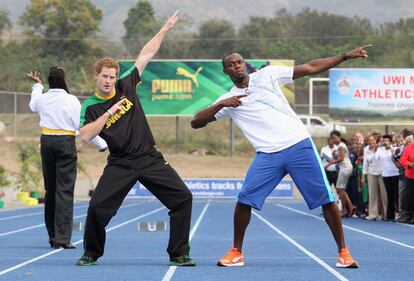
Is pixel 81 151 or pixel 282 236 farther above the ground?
pixel 282 236

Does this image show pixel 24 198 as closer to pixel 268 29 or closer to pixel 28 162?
pixel 28 162

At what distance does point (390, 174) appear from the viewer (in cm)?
2398

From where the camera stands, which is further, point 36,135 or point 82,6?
point 82,6

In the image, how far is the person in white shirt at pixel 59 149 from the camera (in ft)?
44.3

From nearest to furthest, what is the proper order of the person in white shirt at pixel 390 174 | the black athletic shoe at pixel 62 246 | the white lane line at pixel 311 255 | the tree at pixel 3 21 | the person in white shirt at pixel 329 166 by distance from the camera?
the white lane line at pixel 311 255 → the black athletic shoe at pixel 62 246 → the person in white shirt at pixel 390 174 → the person in white shirt at pixel 329 166 → the tree at pixel 3 21

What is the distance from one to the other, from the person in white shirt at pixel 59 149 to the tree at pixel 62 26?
69.8 m

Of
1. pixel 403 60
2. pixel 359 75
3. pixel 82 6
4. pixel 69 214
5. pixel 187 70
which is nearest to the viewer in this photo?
pixel 69 214

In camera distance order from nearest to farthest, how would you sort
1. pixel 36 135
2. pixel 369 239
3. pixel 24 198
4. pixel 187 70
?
pixel 369 239 < pixel 24 198 < pixel 187 70 < pixel 36 135

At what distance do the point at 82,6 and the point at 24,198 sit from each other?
54.6 m

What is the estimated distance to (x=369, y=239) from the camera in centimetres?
1609

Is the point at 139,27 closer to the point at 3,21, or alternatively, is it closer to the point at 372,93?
the point at 3,21

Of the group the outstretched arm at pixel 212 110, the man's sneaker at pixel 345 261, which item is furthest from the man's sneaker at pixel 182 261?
the man's sneaker at pixel 345 261

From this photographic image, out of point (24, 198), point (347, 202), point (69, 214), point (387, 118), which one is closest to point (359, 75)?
point (387, 118)

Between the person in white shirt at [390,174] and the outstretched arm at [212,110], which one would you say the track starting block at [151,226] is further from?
the person in white shirt at [390,174]
